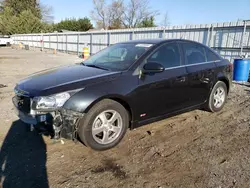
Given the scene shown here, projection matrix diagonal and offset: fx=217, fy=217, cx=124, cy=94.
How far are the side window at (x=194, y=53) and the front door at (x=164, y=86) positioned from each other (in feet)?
0.79

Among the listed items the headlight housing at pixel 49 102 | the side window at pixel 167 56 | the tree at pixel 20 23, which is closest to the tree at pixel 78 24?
the tree at pixel 20 23

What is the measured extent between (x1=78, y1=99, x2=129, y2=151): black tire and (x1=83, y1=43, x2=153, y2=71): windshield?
67 cm

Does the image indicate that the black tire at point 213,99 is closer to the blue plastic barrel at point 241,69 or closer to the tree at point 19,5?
the blue plastic barrel at point 241,69

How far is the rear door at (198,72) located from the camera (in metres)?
4.18

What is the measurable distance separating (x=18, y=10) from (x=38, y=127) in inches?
2447

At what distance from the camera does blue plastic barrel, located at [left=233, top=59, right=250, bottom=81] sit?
27.7 feet

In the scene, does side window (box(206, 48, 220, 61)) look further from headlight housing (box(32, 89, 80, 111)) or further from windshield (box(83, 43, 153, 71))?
headlight housing (box(32, 89, 80, 111))

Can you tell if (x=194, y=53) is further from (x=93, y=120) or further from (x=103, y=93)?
(x=93, y=120)

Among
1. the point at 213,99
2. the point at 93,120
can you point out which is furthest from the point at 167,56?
the point at 93,120

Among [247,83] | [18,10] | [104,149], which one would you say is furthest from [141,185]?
[18,10]

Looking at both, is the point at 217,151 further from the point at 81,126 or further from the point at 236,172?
the point at 81,126

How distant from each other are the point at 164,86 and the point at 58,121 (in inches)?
72.2

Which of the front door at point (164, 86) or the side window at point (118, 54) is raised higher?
the side window at point (118, 54)

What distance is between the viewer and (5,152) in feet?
10.3
